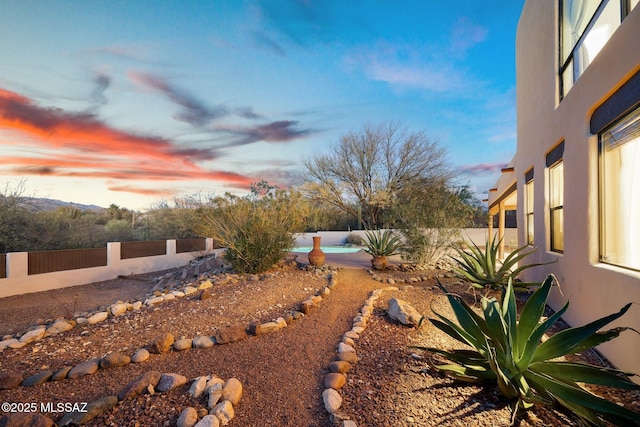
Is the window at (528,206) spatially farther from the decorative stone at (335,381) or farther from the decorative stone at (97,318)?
the decorative stone at (97,318)

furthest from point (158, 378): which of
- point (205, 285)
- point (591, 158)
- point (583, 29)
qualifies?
point (583, 29)

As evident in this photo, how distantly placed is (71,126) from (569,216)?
451 inches

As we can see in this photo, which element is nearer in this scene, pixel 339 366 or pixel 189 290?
pixel 339 366

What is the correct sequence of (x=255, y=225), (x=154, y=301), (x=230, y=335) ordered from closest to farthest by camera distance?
(x=230, y=335), (x=154, y=301), (x=255, y=225)

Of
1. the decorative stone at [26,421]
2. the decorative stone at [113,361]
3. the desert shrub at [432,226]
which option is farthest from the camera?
the desert shrub at [432,226]

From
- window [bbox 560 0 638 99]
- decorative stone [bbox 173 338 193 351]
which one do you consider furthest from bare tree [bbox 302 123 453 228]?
decorative stone [bbox 173 338 193 351]

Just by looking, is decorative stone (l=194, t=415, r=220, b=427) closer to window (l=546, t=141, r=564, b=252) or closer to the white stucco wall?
the white stucco wall

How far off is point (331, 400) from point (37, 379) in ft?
8.46

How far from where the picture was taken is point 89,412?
2.11 m

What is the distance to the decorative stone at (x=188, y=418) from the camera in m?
2.00

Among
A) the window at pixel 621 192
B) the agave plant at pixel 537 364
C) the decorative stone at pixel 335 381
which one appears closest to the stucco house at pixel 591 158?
the window at pixel 621 192

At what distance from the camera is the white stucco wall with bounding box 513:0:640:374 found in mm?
2672

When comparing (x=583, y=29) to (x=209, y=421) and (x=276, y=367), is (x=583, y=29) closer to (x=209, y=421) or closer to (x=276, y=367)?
(x=276, y=367)

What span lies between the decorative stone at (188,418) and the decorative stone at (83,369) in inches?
54.3
